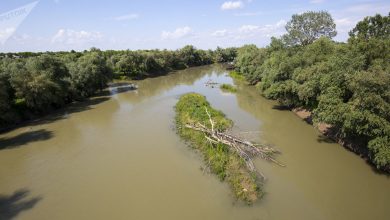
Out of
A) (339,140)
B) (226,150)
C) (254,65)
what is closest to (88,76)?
(254,65)

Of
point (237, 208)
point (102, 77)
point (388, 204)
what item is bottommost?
point (388, 204)

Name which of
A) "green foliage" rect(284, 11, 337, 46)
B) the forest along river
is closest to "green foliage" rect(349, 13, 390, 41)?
"green foliage" rect(284, 11, 337, 46)

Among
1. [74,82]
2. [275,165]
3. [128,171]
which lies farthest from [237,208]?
[74,82]

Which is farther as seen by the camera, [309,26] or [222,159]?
[309,26]

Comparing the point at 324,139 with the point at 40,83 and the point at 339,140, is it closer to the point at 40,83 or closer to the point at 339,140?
the point at 339,140

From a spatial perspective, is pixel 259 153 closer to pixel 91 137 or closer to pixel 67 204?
pixel 67 204
